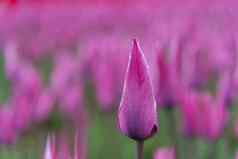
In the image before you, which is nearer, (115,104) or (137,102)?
(137,102)

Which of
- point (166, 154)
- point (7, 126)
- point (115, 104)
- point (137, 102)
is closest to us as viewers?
point (137, 102)

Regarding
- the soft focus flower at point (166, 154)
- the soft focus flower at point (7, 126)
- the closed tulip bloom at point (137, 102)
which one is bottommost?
the soft focus flower at point (166, 154)

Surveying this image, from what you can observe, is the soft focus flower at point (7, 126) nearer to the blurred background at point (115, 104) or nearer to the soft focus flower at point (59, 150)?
the blurred background at point (115, 104)

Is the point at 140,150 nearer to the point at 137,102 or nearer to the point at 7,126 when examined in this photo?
the point at 137,102

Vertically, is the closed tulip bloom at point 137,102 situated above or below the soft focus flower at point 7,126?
above

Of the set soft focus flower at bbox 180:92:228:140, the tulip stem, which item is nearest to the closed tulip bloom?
the tulip stem

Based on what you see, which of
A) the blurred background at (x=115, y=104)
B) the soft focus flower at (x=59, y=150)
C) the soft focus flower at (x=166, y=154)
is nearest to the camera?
the soft focus flower at (x=59, y=150)

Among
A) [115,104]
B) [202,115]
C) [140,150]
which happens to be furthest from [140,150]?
[115,104]

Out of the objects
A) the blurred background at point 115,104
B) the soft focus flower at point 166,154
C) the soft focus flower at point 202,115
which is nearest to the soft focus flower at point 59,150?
the blurred background at point 115,104

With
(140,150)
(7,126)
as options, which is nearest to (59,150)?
(140,150)

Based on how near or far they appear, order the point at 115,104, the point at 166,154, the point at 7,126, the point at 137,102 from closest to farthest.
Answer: the point at 137,102, the point at 166,154, the point at 7,126, the point at 115,104
